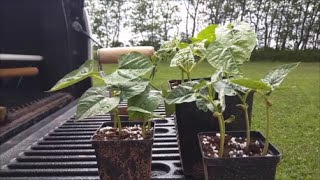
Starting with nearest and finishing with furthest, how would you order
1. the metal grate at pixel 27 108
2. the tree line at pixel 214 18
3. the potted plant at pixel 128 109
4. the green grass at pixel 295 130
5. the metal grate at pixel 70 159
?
the potted plant at pixel 128 109 → the metal grate at pixel 70 159 → the metal grate at pixel 27 108 → the green grass at pixel 295 130 → the tree line at pixel 214 18

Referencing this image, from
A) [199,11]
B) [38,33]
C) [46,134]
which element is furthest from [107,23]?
[46,134]

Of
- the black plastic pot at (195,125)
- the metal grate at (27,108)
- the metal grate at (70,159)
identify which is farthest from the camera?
the metal grate at (27,108)

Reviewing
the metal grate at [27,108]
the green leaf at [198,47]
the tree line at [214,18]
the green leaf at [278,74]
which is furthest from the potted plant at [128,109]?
the tree line at [214,18]

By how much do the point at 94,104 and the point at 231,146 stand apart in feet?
1.00

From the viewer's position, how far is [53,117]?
180 centimetres

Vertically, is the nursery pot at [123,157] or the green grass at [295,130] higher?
the nursery pot at [123,157]

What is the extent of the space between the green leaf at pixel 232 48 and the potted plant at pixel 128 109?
0.16 m

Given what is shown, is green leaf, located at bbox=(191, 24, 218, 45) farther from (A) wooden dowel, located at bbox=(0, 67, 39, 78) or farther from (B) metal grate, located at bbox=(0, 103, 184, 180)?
(A) wooden dowel, located at bbox=(0, 67, 39, 78)

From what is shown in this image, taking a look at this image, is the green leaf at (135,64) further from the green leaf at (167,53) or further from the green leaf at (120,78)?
the green leaf at (167,53)

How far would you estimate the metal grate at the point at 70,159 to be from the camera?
3.13 feet

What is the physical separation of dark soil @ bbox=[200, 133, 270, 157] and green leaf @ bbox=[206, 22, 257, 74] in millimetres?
171

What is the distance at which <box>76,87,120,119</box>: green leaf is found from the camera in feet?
2.20

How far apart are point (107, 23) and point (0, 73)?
1243cm

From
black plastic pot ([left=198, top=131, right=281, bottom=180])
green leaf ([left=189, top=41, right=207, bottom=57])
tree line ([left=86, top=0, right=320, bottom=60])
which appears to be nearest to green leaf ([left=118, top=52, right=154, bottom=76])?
green leaf ([left=189, top=41, right=207, bottom=57])
